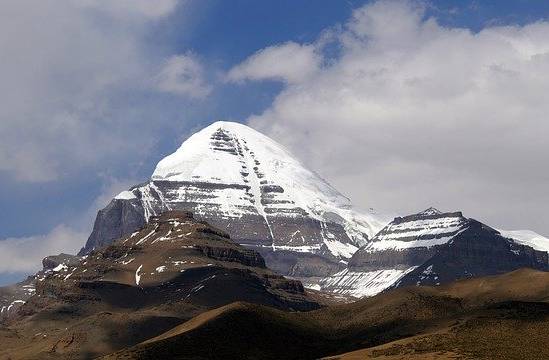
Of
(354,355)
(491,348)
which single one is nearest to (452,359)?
(491,348)

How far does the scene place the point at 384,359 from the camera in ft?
595

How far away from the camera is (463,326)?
7731 inches

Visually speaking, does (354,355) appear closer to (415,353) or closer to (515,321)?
(415,353)

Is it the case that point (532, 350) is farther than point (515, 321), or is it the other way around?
point (515, 321)

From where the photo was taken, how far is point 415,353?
181625mm

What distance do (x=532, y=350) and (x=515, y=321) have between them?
17.2 metres

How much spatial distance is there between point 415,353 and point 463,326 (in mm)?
18182

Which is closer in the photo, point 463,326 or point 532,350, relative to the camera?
point 532,350

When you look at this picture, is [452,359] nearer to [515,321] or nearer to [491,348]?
[491,348]

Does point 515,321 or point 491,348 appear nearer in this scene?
point 491,348

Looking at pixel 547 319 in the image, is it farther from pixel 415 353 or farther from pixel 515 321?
pixel 415 353

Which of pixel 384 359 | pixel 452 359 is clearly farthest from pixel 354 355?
pixel 452 359

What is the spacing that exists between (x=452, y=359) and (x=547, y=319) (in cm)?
2821

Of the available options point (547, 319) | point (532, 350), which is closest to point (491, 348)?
point (532, 350)
